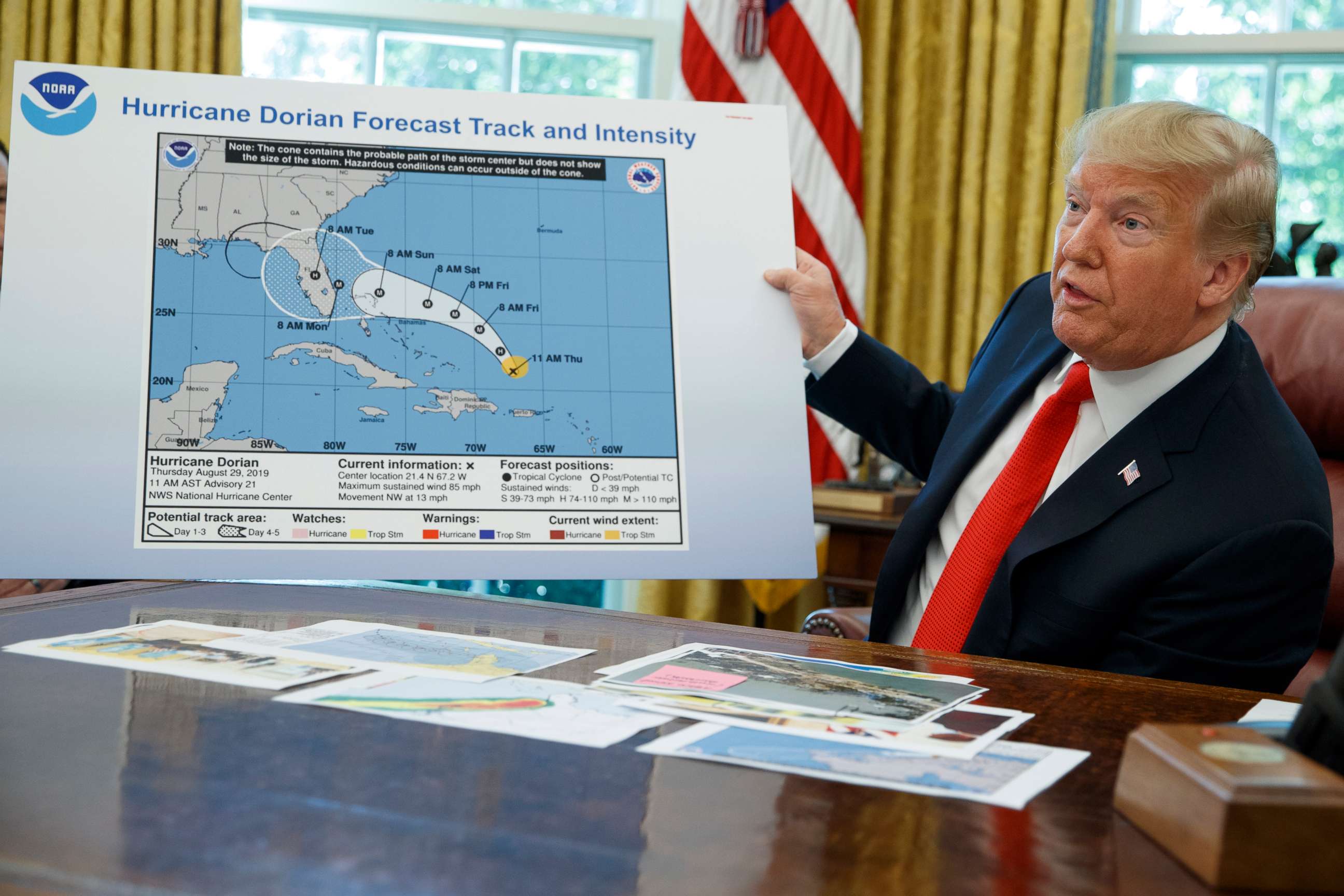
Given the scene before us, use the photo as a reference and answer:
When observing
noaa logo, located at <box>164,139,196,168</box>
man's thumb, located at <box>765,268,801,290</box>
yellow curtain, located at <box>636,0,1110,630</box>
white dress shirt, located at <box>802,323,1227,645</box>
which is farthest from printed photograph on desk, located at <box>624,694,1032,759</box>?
yellow curtain, located at <box>636,0,1110,630</box>

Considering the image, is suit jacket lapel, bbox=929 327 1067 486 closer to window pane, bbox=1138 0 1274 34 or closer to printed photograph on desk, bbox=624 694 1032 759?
printed photograph on desk, bbox=624 694 1032 759

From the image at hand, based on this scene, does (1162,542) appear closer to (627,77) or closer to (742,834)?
(742,834)

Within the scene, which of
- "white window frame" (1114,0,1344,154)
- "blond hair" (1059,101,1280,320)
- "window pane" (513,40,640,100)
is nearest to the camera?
"blond hair" (1059,101,1280,320)

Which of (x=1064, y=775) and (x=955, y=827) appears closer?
(x=955, y=827)

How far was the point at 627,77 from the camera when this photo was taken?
379 cm

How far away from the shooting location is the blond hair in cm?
150

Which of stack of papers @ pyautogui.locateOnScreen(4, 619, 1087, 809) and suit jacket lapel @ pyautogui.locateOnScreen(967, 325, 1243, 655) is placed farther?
suit jacket lapel @ pyautogui.locateOnScreen(967, 325, 1243, 655)

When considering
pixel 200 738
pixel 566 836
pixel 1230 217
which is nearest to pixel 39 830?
pixel 200 738

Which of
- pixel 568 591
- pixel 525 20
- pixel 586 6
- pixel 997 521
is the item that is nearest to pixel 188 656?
pixel 997 521

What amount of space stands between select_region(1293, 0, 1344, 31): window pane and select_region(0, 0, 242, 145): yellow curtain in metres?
3.12

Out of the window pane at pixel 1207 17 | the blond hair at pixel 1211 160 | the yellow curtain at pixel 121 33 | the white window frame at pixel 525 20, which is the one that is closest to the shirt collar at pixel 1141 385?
the blond hair at pixel 1211 160

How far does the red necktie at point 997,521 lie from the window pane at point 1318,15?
265cm

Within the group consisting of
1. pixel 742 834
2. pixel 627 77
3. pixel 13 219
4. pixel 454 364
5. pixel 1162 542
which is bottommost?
pixel 742 834

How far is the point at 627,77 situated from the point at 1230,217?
8.47 ft
